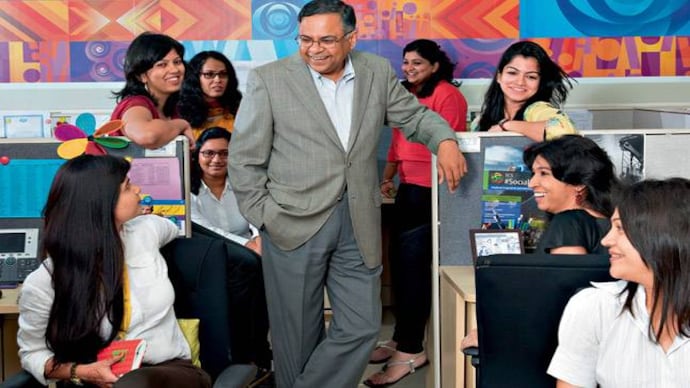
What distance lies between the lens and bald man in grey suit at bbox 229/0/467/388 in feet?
9.86

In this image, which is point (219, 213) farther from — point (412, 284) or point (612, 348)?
point (612, 348)

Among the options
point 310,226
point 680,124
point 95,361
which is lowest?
point 95,361

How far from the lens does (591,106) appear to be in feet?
18.4

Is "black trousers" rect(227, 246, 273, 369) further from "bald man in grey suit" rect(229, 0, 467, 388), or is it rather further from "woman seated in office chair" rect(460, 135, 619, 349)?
"woman seated in office chair" rect(460, 135, 619, 349)

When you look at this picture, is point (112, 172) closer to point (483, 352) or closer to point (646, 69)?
point (483, 352)

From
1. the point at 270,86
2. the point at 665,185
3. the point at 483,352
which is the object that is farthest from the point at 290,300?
the point at 665,185

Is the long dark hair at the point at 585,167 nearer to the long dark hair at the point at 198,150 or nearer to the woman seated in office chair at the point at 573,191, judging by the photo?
the woman seated in office chair at the point at 573,191

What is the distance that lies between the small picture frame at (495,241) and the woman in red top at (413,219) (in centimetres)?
76

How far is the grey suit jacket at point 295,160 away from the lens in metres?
3.01

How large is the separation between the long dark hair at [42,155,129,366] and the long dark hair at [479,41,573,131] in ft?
5.06

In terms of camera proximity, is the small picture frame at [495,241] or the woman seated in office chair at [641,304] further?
the small picture frame at [495,241]

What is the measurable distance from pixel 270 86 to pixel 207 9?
2630 mm

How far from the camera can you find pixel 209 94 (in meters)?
4.08

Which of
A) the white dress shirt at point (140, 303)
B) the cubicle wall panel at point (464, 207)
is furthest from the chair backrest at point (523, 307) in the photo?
the cubicle wall panel at point (464, 207)
